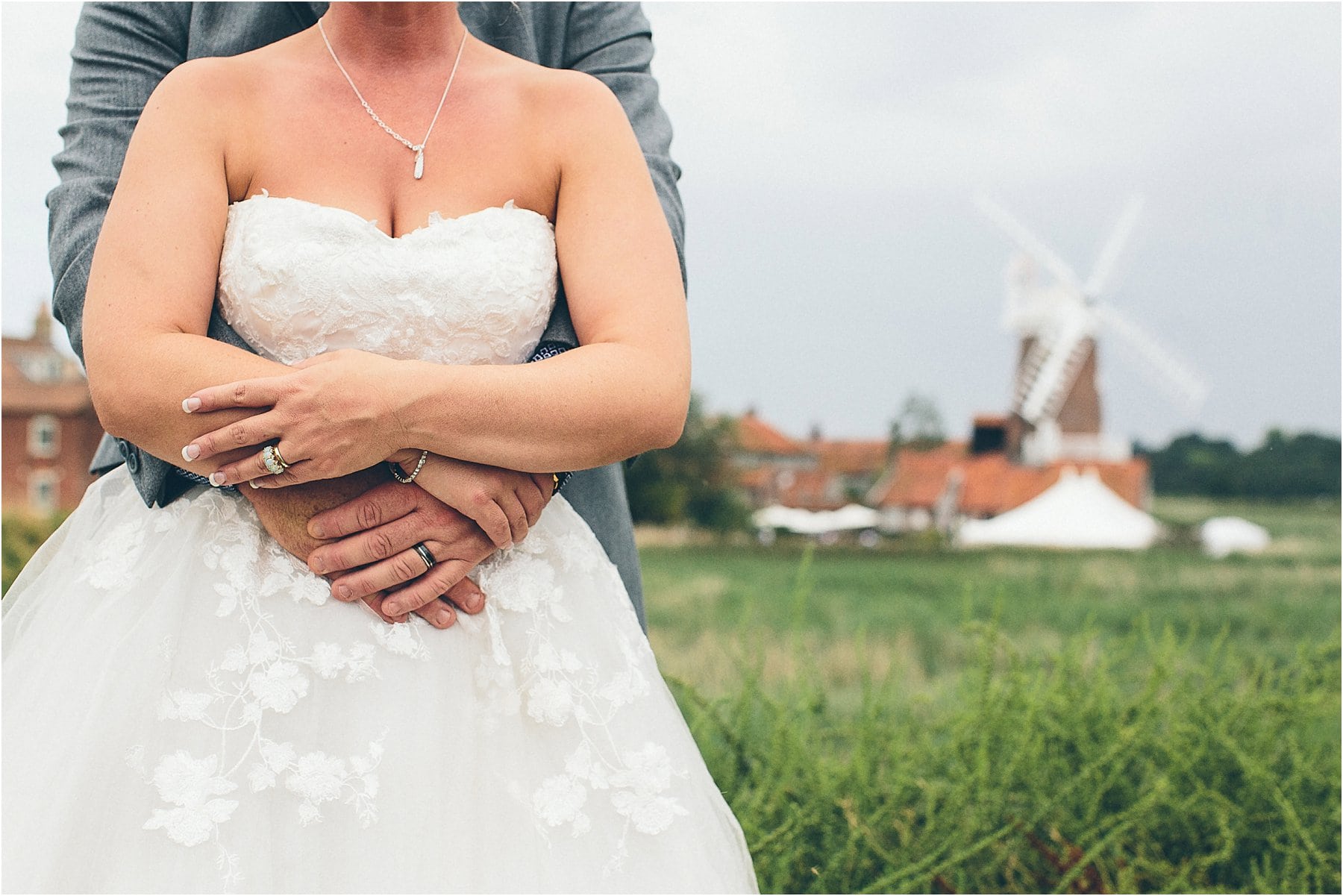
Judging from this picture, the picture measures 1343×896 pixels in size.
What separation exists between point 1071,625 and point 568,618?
15724 mm

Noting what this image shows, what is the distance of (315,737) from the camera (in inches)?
57.1

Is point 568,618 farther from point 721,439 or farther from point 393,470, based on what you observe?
point 721,439

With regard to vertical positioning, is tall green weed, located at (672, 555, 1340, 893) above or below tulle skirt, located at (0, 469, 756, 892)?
below

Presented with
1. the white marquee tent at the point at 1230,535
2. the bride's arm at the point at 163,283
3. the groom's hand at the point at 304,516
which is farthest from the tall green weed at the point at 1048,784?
the white marquee tent at the point at 1230,535

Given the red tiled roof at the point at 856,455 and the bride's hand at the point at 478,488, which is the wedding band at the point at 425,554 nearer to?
the bride's hand at the point at 478,488

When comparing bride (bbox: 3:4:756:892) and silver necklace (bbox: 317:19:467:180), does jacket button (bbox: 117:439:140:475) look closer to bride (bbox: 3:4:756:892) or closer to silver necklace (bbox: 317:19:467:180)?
bride (bbox: 3:4:756:892)

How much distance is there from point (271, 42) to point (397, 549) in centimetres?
120

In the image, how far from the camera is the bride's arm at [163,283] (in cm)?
152

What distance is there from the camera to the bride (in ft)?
4.62

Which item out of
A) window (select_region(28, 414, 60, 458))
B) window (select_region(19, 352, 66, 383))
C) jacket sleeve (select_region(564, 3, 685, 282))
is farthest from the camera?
window (select_region(28, 414, 60, 458))

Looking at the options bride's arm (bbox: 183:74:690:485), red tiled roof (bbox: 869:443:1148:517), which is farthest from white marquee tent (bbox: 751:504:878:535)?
bride's arm (bbox: 183:74:690:485)

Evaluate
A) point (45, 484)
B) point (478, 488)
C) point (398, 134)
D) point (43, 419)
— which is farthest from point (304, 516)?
point (43, 419)

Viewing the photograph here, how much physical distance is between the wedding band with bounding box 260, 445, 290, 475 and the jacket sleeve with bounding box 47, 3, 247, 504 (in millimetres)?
239

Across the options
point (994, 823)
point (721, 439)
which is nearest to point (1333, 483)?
point (721, 439)
